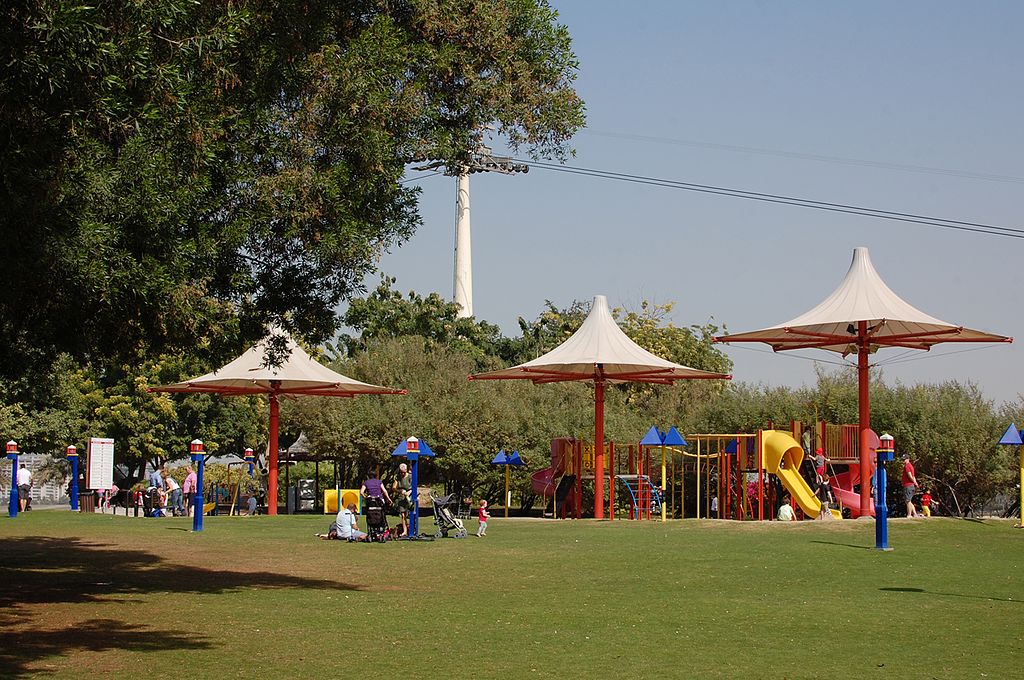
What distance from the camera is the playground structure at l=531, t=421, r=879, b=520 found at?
29578 millimetres

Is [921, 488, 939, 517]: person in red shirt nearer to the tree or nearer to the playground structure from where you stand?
the playground structure

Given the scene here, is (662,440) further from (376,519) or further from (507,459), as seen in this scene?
(376,519)

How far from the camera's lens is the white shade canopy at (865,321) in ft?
91.2

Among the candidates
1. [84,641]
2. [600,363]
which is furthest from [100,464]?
[84,641]

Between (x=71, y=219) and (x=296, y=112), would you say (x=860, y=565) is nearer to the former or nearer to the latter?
(x=296, y=112)

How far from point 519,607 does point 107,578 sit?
6.31 meters

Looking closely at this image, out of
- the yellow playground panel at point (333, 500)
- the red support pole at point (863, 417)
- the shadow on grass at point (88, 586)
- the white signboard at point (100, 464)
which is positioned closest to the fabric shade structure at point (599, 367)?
the red support pole at point (863, 417)

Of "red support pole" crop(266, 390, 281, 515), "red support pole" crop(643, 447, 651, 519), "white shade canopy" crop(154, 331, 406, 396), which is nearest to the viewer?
"red support pole" crop(643, 447, 651, 519)

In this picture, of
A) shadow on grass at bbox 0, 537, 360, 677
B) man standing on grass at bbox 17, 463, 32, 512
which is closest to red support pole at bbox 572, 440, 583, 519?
shadow on grass at bbox 0, 537, 360, 677

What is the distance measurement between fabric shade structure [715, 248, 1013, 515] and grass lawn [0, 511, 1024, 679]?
4758 mm

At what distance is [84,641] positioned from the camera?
11414 mm

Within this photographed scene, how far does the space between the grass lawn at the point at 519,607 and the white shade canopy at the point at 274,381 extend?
9.38 meters

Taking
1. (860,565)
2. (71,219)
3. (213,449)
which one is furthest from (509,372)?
(213,449)

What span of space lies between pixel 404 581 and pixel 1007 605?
293 inches
